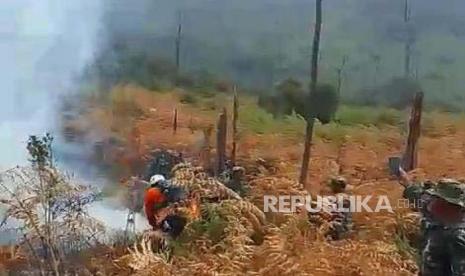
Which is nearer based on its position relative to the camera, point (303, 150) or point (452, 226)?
point (452, 226)

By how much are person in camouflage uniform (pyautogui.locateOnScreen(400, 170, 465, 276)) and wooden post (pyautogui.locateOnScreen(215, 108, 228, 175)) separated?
420 millimetres

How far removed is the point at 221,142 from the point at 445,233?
0.48 m

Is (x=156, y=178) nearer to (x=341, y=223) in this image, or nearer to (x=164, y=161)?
(x=164, y=161)

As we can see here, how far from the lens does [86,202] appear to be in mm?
1753

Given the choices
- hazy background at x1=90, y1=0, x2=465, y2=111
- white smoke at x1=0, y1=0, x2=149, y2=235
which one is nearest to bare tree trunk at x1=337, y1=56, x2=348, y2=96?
hazy background at x1=90, y1=0, x2=465, y2=111

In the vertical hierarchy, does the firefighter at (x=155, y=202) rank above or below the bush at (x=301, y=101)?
below

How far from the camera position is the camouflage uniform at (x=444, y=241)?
1514 millimetres

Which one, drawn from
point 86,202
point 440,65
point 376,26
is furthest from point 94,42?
point 440,65

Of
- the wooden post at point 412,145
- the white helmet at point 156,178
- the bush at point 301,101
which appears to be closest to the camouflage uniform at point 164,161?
the white helmet at point 156,178

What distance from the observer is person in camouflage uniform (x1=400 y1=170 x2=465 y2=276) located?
1516 mm

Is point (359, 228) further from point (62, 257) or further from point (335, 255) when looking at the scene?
point (62, 257)

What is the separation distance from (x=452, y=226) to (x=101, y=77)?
2.43 ft

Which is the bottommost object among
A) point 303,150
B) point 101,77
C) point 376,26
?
point 303,150

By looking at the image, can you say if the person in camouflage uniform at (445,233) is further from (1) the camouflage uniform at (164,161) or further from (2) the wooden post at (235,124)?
(1) the camouflage uniform at (164,161)
